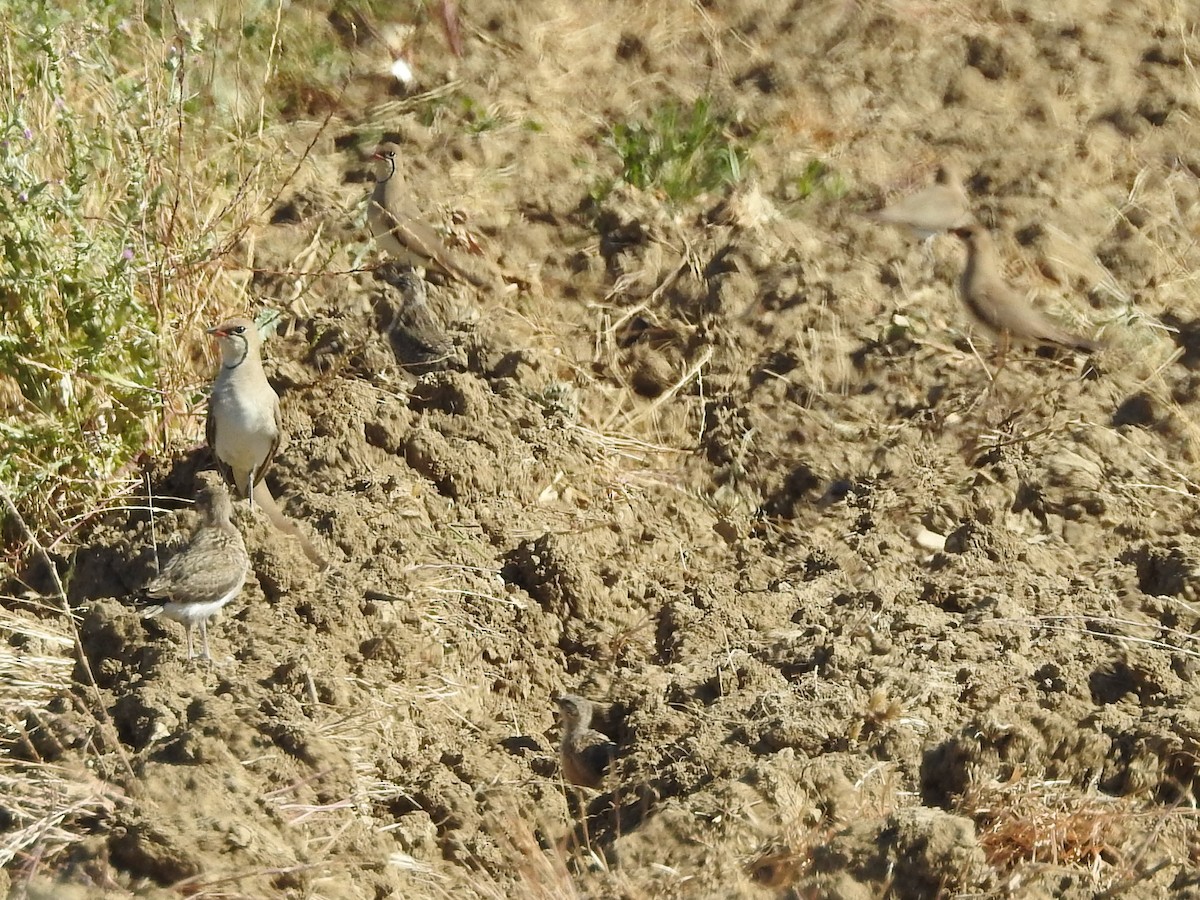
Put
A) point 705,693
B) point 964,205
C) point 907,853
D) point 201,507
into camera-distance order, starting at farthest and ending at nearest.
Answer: point 964,205, point 201,507, point 705,693, point 907,853

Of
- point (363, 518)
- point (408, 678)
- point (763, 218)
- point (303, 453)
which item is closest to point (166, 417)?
point (303, 453)

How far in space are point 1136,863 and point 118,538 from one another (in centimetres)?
433

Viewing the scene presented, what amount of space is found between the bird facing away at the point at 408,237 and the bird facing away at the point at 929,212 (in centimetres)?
230

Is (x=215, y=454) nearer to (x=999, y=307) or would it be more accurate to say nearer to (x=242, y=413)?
(x=242, y=413)

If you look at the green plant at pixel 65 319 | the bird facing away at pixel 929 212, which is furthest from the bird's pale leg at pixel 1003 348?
the green plant at pixel 65 319

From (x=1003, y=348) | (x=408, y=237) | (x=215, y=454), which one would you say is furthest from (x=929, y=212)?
(x=215, y=454)

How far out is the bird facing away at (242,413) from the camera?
A: 270 inches

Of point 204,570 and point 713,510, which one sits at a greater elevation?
point 204,570

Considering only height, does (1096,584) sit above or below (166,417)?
above

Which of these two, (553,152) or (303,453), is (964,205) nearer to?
(553,152)

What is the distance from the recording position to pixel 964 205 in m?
8.60

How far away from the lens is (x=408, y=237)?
8.27 m

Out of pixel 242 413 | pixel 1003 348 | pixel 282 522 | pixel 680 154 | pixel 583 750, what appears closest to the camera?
pixel 583 750

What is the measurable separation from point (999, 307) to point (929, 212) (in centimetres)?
97
